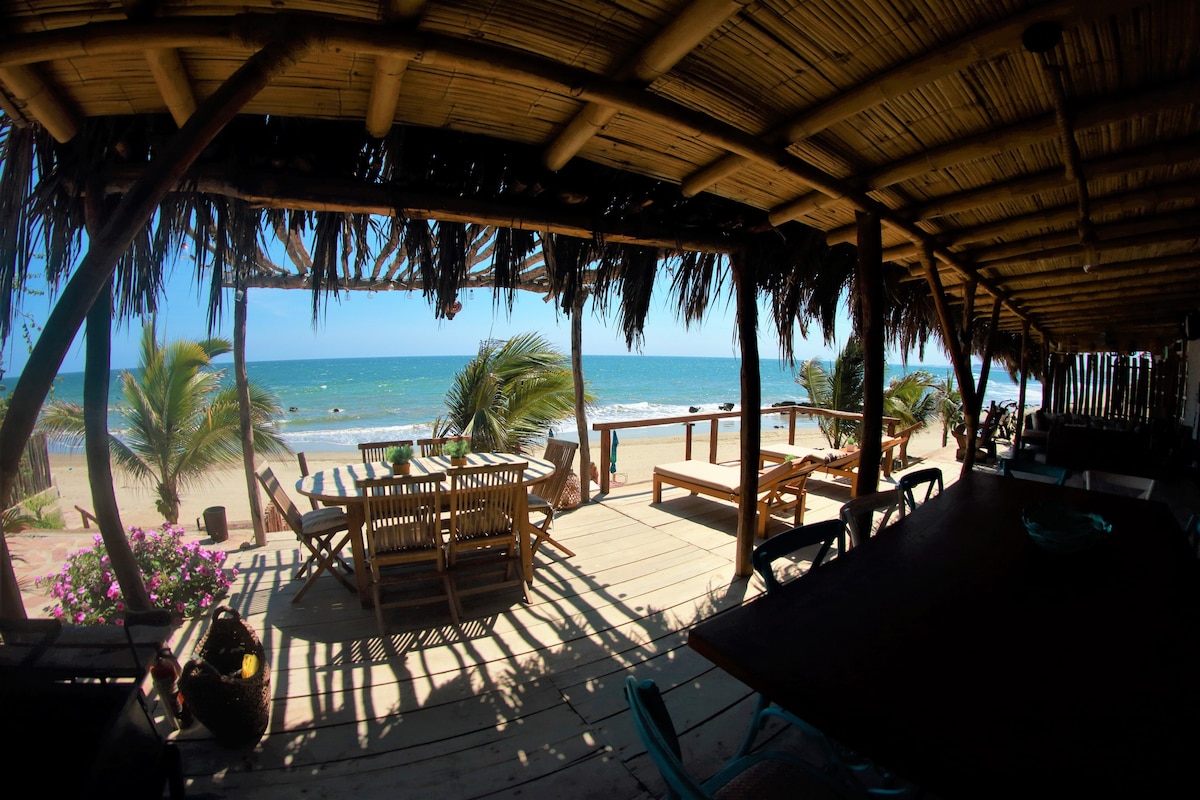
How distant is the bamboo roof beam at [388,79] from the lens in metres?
1.20

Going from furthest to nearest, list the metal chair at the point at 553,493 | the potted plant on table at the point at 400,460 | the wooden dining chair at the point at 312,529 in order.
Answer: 1. the metal chair at the point at 553,493
2. the potted plant on table at the point at 400,460
3. the wooden dining chair at the point at 312,529

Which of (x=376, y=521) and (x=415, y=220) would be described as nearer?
(x=415, y=220)

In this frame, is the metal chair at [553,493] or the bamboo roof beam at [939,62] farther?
the metal chair at [553,493]

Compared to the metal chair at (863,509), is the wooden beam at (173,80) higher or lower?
higher

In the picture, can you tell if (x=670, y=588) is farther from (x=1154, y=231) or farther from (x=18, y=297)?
(x=1154, y=231)

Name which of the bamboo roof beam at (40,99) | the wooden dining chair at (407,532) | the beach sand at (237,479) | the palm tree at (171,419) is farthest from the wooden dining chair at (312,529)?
the palm tree at (171,419)

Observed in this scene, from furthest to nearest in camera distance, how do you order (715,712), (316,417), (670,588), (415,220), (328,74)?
(316,417), (670,588), (415,220), (715,712), (328,74)

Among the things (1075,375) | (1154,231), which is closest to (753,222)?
(1154,231)

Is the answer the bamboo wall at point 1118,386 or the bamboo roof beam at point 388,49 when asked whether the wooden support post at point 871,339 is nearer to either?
the bamboo roof beam at point 388,49

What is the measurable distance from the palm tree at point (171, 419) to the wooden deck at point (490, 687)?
8.43 feet

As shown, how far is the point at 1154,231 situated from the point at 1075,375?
9800 millimetres

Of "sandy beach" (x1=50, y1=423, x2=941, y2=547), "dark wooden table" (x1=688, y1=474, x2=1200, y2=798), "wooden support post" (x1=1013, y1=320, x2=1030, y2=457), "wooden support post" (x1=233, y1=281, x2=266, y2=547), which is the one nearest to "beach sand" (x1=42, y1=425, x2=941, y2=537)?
"sandy beach" (x1=50, y1=423, x2=941, y2=547)

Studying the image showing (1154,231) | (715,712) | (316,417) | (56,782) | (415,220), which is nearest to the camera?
(56,782)

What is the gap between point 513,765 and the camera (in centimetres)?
182
